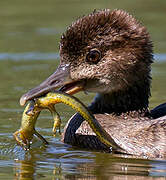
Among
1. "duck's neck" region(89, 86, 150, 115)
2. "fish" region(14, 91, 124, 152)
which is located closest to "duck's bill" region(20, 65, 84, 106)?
"fish" region(14, 91, 124, 152)

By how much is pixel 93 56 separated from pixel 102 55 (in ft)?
0.49

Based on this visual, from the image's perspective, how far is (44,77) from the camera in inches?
673

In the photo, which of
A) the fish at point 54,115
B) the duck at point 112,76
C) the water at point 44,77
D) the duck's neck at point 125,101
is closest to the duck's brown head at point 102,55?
the duck at point 112,76

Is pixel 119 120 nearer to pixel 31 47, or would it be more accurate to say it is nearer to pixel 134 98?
pixel 134 98

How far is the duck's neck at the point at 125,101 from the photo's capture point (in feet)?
40.8

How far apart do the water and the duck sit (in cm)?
31

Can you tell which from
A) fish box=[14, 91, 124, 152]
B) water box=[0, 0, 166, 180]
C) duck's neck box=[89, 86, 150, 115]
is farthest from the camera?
duck's neck box=[89, 86, 150, 115]

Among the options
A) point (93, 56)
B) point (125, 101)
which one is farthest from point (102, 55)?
point (125, 101)

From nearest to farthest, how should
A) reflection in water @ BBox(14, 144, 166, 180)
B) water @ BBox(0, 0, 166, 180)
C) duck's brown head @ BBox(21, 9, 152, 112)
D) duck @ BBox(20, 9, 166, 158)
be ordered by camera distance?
reflection in water @ BBox(14, 144, 166, 180) → water @ BBox(0, 0, 166, 180) → duck @ BBox(20, 9, 166, 158) → duck's brown head @ BBox(21, 9, 152, 112)

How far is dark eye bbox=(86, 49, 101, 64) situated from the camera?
12047mm

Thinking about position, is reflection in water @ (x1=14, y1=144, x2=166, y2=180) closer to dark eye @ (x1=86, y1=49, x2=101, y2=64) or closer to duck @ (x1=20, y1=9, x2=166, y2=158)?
duck @ (x1=20, y1=9, x2=166, y2=158)

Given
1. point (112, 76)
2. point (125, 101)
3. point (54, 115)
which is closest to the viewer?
point (54, 115)

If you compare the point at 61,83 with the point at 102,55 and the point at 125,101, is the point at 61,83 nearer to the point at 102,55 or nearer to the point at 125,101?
the point at 102,55

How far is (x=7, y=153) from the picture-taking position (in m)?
12.2
